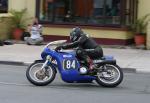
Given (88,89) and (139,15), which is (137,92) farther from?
(139,15)

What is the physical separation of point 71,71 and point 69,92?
101 cm

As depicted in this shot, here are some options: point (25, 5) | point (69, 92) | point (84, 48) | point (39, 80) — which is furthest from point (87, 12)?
point (69, 92)

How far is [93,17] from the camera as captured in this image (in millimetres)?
23109

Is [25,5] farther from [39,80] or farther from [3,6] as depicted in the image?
[39,80]

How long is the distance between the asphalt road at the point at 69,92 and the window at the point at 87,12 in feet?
27.9

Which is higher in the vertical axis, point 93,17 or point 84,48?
point 93,17

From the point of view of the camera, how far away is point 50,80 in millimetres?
12594

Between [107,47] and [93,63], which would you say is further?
[107,47]

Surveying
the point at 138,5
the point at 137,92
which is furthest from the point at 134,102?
the point at 138,5

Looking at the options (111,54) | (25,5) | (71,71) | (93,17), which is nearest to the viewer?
(71,71)

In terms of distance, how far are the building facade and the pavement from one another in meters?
0.78

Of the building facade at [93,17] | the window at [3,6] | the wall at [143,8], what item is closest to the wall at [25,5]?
the building facade at [93,17]

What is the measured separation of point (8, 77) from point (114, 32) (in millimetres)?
9262

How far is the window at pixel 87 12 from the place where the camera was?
74.6 ft
